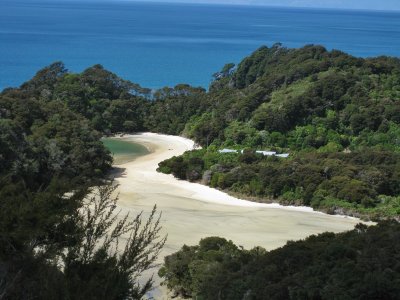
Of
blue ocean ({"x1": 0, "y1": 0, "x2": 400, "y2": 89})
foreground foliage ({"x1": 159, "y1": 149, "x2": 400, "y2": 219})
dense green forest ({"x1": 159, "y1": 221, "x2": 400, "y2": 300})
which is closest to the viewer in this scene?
dense green forest ({"x1": 159, "y1": 221, "x2": 400, "y2": 300})

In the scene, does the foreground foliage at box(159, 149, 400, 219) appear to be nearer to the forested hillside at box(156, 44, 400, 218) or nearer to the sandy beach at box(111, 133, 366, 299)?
the forested hillside at box(156, 44, 400, 218)

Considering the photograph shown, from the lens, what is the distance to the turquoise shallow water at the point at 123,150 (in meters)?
37.2

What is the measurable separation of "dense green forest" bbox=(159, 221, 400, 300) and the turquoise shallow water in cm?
2132

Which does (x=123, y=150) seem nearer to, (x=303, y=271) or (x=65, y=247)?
(x=303, y=271)

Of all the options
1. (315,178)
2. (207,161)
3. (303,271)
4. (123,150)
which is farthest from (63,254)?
(123,150)

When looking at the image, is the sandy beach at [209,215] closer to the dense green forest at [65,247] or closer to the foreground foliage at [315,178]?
the foreground foliage at [315,178]

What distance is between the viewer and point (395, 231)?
1459 cm

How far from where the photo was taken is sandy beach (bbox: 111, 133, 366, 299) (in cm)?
2088

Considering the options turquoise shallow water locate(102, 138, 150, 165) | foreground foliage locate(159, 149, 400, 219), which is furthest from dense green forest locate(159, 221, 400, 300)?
turquoise shallow water locate(102, 138, 150, 165)

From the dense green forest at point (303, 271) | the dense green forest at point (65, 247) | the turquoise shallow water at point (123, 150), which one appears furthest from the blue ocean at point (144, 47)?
the dense green forest at point (65, 247)

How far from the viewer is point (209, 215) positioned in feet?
78.8

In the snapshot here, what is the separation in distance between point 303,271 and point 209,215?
40.1ft

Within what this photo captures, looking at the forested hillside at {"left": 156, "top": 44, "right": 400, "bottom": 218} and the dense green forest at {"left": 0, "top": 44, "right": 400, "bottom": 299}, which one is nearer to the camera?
the dense green forest at {"left": 0, "top": 44, "right": 400, "bottom": 299}

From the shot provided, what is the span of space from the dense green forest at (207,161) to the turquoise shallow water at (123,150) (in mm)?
2276
